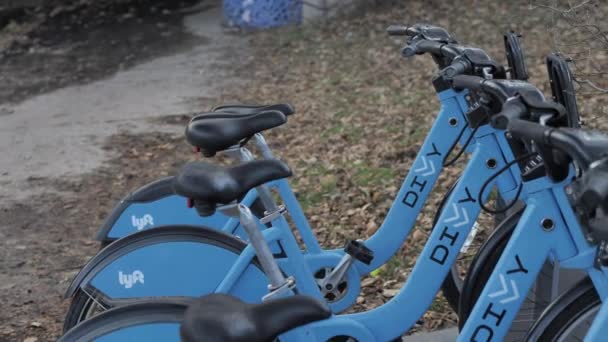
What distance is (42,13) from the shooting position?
13.4 meters

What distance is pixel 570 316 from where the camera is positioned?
2328 mm

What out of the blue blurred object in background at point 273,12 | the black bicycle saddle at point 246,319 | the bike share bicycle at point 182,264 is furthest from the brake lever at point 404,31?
the blue blurred object in background at point 273,12

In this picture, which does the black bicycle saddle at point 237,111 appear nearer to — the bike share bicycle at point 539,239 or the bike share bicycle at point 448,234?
the bike share bicycle at point 448,234

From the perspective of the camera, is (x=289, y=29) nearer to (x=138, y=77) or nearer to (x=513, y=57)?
(x=138, y=77)

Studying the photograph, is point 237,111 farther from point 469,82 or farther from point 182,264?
point 469,82

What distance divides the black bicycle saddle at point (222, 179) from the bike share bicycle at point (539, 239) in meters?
0.44

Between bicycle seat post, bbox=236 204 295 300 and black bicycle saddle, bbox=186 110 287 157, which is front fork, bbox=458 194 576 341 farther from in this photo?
black bicycle saddle, bbox=186 110 287 157

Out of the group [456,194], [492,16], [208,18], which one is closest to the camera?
[456,194]

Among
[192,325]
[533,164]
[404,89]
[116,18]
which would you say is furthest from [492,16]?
[192,325]

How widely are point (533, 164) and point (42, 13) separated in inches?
477

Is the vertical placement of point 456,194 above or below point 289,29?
above

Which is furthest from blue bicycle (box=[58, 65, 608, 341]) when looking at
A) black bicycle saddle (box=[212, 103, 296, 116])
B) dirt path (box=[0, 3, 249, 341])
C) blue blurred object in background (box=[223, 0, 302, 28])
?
blue blurred object in background (box=[223, 0, 302, 28])

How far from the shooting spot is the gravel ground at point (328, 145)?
4840mm

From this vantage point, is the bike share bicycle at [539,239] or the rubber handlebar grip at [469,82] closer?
the bike share bicycle at [539,239]
